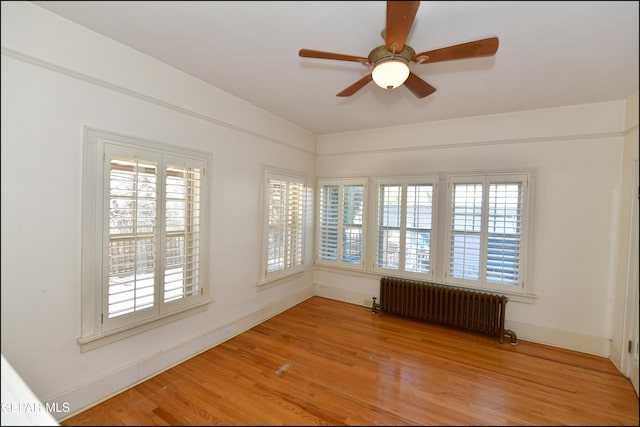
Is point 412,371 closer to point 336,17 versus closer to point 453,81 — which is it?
point 453,81

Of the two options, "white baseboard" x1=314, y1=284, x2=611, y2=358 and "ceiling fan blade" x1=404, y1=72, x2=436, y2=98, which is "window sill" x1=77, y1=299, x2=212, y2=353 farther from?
"white baseboard" x1=314, y1=284, x2=611, y2=358

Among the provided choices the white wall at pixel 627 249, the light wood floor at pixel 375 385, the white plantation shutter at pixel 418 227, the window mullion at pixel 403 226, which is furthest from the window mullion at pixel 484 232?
the white wall at pixel 627 249

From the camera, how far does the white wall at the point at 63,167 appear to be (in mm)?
1633

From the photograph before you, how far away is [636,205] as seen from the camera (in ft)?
4.84

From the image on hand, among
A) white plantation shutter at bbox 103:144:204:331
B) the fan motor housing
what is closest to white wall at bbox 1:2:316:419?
white plantation shutter at bbox 103:144:204:331

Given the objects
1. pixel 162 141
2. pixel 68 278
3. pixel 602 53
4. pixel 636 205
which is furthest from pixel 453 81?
pixel 68 278

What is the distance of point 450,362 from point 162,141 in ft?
11.3

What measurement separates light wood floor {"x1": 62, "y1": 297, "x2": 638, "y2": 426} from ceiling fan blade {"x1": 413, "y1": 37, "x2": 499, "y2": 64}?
84.0 inches

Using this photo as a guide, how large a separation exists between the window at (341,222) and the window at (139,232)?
2127 millimetres

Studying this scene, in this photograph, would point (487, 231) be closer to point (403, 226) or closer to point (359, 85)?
point (403, 226)

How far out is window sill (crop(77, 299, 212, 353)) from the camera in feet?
6.47

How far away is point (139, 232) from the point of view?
2227mm

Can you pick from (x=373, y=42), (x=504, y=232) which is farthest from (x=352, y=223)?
(x=373, y=42)

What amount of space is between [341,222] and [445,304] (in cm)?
184
